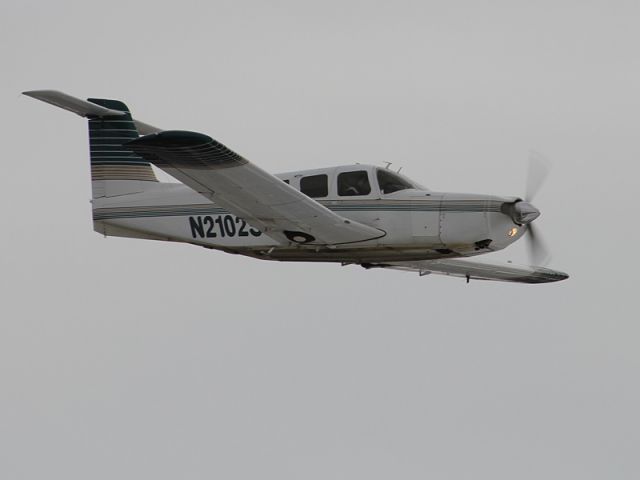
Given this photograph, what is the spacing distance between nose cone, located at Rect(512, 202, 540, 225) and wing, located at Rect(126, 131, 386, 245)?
2228mm

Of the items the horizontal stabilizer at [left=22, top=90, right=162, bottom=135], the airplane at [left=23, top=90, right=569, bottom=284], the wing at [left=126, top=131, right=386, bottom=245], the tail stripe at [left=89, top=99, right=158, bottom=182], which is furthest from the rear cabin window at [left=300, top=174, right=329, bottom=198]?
the horizontal stabilizer at [left=22, top=90, right=162, bottom=135]

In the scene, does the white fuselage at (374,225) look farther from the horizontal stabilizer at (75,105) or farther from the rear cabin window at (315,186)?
the horizontal stabilizer at (75,105)

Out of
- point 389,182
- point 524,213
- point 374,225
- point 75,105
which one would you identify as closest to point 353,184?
point 389,182

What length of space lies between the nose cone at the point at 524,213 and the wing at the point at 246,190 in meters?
2.23

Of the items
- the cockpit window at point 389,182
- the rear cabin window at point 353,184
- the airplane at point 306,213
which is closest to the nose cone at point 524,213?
the airplane at point 306,213

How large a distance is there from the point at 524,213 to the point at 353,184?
2909mm

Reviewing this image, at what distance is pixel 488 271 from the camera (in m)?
29.4

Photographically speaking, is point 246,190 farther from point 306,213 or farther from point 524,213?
point 524,213

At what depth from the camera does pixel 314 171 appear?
2573cm

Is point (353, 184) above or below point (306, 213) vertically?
above

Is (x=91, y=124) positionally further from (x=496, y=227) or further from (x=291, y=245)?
(x=496, y=227)

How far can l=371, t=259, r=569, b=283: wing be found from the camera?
94.8 feet

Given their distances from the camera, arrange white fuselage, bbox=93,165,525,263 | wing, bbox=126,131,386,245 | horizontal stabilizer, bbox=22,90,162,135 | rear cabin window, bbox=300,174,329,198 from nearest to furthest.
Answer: wing, bbox=126,131,386,245, white fuselage, bbox=93,165,525,263, horizontal stabilizer, bbox=22,90,162,135, rear cabin window, bbox=300,174,329,198

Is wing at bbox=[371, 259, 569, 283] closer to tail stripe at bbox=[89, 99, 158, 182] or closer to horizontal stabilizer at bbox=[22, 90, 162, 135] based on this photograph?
tail stripe at bbox=[89, 99, 158, 182]
